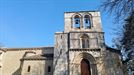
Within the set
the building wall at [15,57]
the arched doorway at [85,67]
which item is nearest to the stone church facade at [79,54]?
the arched doorway at [85,67]

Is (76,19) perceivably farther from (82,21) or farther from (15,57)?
(15,57)

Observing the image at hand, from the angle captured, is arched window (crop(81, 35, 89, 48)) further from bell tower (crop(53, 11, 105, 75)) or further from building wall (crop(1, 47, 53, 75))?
building wall (crop(1, 47, 53, 75))

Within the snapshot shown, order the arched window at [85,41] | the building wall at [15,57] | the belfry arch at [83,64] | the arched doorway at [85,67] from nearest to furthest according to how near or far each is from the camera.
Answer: the belfry arch at [83,64] → the arched doorway at [85,67] → the arched window at [85,41] → the building wall at [15,57]

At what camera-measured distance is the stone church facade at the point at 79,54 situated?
23.6 metres

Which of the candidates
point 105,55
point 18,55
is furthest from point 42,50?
point 105,55

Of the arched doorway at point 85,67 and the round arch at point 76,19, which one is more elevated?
the round arch at point 76,19

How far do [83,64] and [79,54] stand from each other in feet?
4.32

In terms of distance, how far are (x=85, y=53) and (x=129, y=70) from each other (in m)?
6.02

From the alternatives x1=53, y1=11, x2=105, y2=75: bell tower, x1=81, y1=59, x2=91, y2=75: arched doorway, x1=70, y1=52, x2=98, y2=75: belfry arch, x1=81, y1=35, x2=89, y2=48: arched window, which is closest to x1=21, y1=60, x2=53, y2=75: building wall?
x1=53, y1=11, x2=105, y2=75: bell tower

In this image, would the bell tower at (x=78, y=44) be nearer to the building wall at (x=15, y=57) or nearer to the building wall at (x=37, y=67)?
the building wall at (x=37, y=67)

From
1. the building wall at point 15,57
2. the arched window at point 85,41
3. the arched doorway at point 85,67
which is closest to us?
the arched doorway at point 85,67

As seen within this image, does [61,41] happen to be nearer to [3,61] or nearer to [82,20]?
[82,20]

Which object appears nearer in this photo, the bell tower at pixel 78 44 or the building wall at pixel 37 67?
the bell tower at pixel 78 44

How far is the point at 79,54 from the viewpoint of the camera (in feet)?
79.0
